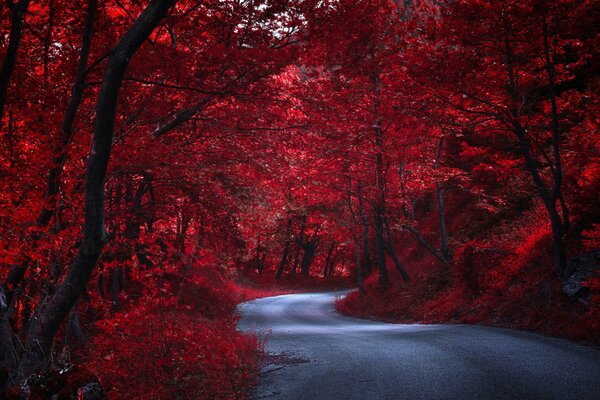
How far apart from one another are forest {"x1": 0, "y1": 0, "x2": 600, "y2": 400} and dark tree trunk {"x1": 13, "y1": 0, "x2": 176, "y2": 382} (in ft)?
0.09

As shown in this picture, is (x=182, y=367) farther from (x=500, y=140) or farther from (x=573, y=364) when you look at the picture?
(x=500, y=140)

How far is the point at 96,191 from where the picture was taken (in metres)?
5.60

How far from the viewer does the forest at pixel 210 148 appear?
654 centimetres

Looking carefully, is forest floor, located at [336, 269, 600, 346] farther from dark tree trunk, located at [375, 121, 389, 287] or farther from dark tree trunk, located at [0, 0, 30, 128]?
dark tree trunk, located at [0, 0, 30, 128]

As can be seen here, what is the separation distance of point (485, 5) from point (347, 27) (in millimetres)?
2920

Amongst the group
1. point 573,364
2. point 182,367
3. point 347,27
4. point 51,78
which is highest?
point 347,27

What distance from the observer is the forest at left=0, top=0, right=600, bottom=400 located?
21.5ft

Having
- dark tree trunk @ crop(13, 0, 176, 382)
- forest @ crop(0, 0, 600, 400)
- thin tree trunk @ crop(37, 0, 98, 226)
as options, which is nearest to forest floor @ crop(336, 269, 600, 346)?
forest @ crop(0, 0, 600, 400)

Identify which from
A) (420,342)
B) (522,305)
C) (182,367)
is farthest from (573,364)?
(182,367)

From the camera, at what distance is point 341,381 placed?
21.4 feet

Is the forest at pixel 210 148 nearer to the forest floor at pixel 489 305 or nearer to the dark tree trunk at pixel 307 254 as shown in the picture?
the forest floor at pixel 489 305

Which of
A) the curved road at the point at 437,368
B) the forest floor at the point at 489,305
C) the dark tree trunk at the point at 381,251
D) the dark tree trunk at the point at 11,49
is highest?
the dark tree trunk at the point at 11,49

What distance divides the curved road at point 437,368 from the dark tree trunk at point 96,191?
3.00 metres

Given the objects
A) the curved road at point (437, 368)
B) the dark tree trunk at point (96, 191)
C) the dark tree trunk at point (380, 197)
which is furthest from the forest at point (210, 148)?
the dark tree trunk at point (380, 197)
